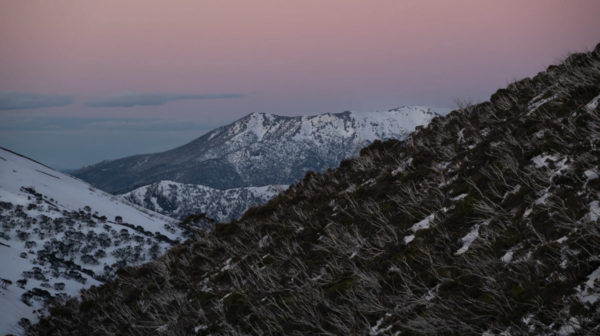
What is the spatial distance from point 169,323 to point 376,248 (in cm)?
716

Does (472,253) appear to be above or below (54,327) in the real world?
above

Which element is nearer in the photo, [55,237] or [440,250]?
[440,250]

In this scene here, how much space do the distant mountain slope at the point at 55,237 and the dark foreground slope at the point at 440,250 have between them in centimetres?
1801

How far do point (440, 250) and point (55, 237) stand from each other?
109188 millimetres

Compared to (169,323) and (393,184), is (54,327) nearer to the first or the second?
(169,323)

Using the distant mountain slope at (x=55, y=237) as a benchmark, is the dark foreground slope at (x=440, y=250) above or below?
above

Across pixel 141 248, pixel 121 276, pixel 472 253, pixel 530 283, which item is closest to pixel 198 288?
pixel 121 276

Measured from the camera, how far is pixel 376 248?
11055 millimetres

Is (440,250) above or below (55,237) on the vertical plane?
above

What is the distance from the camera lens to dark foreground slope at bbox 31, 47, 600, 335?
6.53 m

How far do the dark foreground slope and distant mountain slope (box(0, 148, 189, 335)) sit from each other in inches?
709

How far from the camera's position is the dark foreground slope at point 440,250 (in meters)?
6.53

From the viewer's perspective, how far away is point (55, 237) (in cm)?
9881

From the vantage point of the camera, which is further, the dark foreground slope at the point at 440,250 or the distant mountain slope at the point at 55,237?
the distant mountain slope at the point at 55,237
